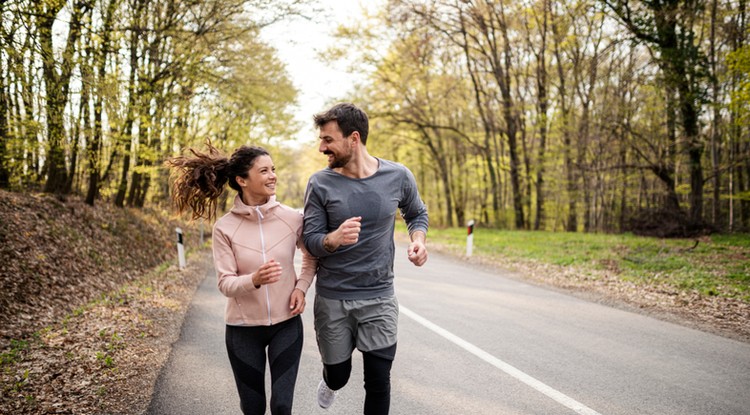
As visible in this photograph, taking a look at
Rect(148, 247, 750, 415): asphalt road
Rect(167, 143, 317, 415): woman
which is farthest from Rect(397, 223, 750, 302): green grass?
Rect(167, 143, 317, 415): woman

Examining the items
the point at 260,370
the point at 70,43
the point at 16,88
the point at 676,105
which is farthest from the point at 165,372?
the point at 676,105

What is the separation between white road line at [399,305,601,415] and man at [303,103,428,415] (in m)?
1.71

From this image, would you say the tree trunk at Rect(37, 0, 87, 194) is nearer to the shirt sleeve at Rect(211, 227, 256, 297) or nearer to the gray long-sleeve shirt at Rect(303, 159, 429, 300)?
the shirt sleeve at Rect(211, 227, 256, 297)

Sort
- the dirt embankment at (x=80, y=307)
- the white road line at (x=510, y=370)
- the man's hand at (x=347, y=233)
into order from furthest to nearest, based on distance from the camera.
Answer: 1. the dirt embankment at (x=80, y=307)
2. the white road line at (x=510, y=370)
3. the man's hand at (x=347, y=233)

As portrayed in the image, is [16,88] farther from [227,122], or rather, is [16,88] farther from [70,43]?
[227,122]

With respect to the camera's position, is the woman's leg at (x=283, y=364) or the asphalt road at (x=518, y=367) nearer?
the woman's leg at (x=283, y=364)

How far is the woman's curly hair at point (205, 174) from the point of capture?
9.02 ft

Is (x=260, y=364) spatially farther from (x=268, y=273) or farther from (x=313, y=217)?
(x=313, y=217)

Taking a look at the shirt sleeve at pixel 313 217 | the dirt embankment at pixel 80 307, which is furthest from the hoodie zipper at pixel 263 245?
the dirt embankment at pixel 80 307

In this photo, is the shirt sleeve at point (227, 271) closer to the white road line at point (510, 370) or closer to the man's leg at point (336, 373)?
the man's leg at point (336, 373)

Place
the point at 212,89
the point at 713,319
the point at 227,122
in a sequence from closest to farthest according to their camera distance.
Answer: the point at 713,319, the point at 212,89, the point at 227,122

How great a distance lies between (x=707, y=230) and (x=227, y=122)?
57.9 ft

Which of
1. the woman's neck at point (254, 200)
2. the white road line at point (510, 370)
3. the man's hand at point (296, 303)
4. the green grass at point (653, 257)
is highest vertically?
the woman's neck at point (254, 200)

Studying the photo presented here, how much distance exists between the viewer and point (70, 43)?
6418 mm
